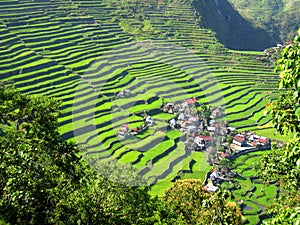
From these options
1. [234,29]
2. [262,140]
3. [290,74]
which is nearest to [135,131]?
[262,140]

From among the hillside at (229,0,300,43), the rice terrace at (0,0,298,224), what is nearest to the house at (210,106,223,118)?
the rice terrace at (0,0,298,224)

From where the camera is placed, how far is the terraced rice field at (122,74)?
81.6 ft

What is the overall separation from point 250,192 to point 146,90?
15050 mm

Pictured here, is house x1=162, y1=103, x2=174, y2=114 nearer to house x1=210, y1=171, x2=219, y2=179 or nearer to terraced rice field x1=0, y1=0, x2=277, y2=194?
terraced rice field x1=0, y1=0, x2=277, y2=194

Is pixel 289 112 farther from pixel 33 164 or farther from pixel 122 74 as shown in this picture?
pixel 122 74

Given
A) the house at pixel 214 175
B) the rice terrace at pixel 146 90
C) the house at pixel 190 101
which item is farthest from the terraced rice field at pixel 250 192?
the house at pixel 190 101

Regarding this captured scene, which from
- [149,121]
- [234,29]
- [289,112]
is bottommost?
[234,29]

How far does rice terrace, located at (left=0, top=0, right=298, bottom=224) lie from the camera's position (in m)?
24.1

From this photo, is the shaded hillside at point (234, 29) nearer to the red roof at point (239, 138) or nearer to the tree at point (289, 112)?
the red roof at point (239, 138)

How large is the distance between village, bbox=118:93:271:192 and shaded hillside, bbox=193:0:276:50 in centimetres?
4905

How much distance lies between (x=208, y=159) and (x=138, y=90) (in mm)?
10414

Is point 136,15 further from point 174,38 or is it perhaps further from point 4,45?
point 4,45

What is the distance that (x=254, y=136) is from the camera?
31.4 m

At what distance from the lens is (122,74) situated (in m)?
36.8
